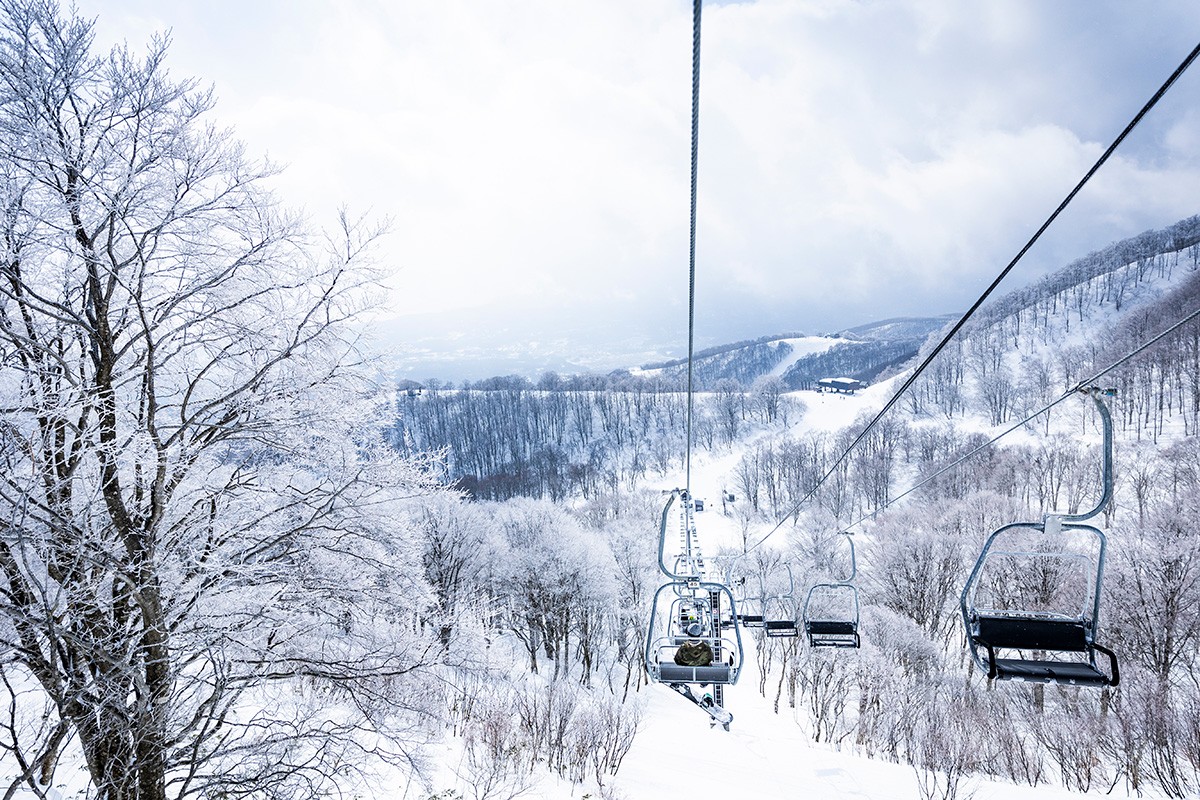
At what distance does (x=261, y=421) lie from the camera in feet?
18.9

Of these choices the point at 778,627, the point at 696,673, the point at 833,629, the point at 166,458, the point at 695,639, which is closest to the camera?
the point at 166,458

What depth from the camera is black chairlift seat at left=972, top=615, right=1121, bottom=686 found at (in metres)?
5.05

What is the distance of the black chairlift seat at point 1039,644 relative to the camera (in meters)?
5.05

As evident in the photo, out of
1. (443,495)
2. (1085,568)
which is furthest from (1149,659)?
(443,495)

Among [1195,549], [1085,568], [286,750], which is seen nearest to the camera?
[286,750]

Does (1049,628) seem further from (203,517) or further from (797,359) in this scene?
(797,359)

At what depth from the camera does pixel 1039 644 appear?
17.6ft

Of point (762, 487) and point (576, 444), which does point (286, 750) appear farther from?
point (576, 444)

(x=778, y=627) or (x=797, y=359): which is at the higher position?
(x=797, y=359)

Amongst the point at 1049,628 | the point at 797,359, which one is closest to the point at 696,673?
the point at 1049,628

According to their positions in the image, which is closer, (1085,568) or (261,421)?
(261,421)

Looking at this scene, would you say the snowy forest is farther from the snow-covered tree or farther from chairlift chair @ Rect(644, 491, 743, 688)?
chairlift chair @ Rect(644, 491, 743, 688)

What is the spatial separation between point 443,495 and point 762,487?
6141 centimetres

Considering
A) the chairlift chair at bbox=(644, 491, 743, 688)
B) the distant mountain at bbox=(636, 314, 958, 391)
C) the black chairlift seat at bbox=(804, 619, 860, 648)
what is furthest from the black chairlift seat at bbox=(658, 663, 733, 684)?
the distant mountain at bbox=(636, 314, 958, 391)
